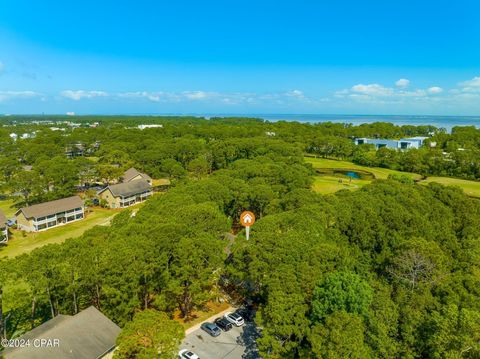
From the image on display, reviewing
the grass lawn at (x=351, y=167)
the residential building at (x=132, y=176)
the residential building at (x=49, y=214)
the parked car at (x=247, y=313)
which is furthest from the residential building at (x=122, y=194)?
the grass lawn at (x=351, y=167)

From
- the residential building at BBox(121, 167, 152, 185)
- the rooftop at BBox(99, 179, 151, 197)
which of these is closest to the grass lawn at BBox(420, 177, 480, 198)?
the rooftop at BBox(99, 179, 151, 197)

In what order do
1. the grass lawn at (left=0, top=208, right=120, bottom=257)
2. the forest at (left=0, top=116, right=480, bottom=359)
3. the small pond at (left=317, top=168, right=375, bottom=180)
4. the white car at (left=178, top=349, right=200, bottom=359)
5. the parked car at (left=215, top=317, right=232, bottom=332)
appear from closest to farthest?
the forest at (left=0, top=116, right=480, bottom=359) < the white car at (left=178, top=349, right=200, bottom=359) < the parked car at (left=215, top=317, right=232, bottom=332) < the grass lawn at (left=0, top=208, right=120, bottom=257) < the small pond at (left=317, top=168, right=375, bottom=180)

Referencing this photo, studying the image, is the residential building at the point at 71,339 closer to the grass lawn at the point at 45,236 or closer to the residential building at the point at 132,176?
the grass lawn at the point at 45,236

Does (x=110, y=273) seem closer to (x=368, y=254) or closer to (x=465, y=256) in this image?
(x=368, y=254)

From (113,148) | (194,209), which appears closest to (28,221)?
(194,209)

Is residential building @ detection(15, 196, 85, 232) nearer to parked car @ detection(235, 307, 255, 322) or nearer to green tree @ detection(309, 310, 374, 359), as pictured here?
parked car @ detection(235, 307, 255, 322)

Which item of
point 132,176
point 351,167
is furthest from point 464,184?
point 132,176
